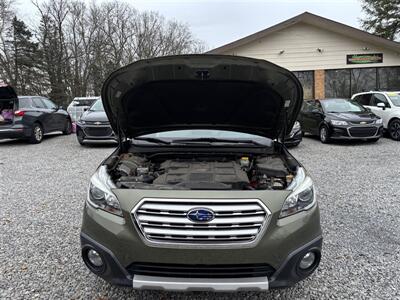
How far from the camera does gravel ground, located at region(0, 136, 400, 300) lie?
3057 mm

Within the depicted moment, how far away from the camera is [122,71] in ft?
10.5

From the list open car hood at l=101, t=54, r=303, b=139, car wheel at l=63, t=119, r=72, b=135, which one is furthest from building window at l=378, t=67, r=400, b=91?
open car hood at l=101, t=54, r=303, b=139

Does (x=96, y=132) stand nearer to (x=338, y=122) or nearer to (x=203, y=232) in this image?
(x=338, y=122)

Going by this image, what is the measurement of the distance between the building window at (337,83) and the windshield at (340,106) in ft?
18.9

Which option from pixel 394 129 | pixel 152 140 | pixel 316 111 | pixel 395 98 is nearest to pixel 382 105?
pixel 395 98

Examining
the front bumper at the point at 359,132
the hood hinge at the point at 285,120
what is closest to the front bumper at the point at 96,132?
the front bumper at the point at 359,132

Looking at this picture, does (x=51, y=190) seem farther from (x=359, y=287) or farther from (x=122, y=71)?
(x=359, y=287)

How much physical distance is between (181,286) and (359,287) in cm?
162

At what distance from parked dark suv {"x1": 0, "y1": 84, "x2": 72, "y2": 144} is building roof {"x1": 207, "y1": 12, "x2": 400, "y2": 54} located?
28.4ft

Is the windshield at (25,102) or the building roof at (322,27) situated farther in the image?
the building roof at (322,27)

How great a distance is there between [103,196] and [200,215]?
736 millimetres

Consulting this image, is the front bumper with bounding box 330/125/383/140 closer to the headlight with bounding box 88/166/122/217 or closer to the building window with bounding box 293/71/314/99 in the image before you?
the building window with bounding box 293/71/314/99

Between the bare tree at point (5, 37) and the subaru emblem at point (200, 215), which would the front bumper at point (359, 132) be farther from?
the bare tree at point (5, 37)

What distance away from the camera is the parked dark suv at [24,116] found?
1143cm
